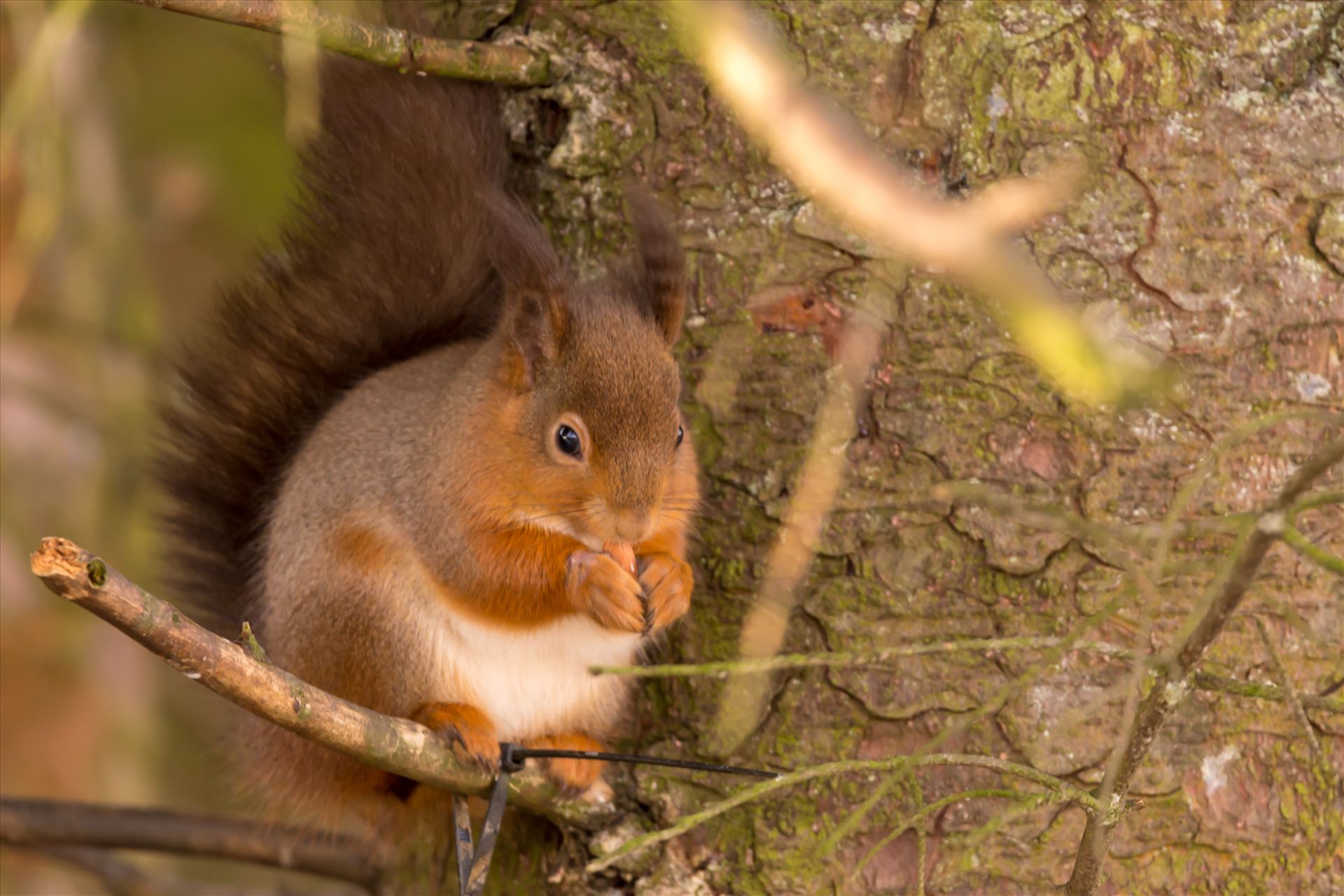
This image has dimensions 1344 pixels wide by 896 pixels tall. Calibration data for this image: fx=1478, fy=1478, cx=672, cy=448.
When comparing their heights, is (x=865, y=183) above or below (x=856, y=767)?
above

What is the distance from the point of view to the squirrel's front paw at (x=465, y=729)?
4.40ft

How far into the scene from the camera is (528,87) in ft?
5.02

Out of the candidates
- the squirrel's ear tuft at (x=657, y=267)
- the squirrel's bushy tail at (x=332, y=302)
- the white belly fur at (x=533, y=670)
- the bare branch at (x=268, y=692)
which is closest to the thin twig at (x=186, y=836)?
the squirrel's bushy tail at (x=332, y=302)

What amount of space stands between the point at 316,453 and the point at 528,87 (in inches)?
18.4

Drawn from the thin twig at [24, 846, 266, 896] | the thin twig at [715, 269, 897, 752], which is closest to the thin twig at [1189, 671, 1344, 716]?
the thin twig at [715, 269, 897, 752]

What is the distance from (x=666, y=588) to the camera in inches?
55.3

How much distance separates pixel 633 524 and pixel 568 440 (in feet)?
0.40

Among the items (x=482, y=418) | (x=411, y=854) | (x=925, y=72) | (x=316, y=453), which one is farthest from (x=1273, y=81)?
(x=411, y=854)

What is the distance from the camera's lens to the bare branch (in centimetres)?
82

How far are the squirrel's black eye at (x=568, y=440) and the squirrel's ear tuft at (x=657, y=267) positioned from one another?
137 mm

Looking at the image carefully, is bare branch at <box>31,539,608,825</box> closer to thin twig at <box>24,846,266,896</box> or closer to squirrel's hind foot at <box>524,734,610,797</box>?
squirrel's hind foot at <box>524,734,610,797</box>

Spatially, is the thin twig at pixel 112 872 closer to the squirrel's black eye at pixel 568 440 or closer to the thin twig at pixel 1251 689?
the squirrel's black eye at pixel 568 440

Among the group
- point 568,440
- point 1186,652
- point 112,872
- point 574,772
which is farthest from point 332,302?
point 1186,652

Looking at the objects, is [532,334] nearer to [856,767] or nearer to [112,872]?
[856,767]
